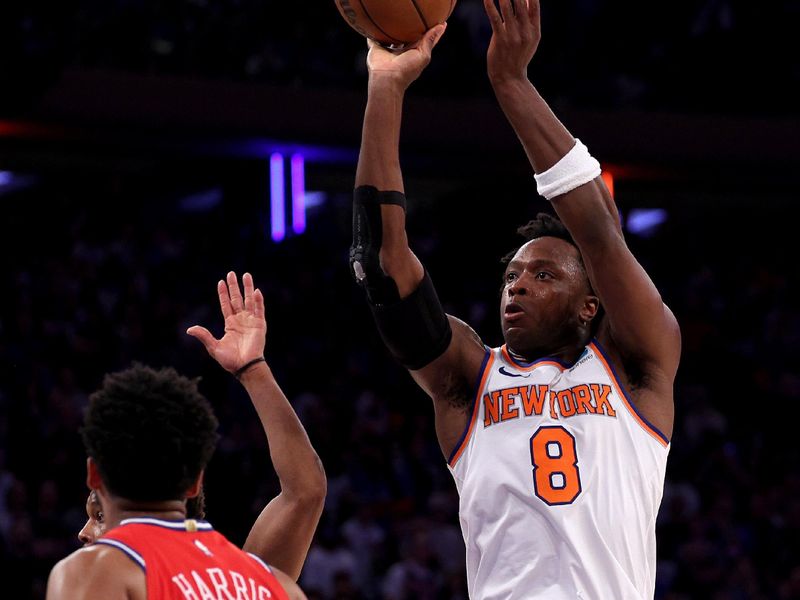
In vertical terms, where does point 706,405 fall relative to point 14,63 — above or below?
below

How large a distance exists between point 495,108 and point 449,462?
9.75 meters

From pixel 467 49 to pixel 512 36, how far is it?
31.1 ft

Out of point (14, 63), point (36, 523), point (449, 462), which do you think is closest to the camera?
point (449, 462)

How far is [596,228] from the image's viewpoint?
133 inches

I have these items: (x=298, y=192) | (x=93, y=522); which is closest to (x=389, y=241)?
(x=93, y=522)

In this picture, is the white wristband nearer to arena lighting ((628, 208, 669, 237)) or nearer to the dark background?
the dark background

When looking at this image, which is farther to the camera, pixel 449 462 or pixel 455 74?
pixel 455 74

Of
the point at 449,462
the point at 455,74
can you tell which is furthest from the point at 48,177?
the point at 449,462

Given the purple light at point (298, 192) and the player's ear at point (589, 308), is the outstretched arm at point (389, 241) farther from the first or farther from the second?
the purple light at point (298, 192)

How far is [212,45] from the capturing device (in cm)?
1227

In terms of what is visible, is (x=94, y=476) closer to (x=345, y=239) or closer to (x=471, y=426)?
(x=471, y=426)

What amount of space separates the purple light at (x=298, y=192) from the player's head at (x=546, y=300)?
365 inches

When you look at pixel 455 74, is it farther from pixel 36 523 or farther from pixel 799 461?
pixel 36 523

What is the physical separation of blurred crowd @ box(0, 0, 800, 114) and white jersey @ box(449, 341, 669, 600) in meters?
8.16
